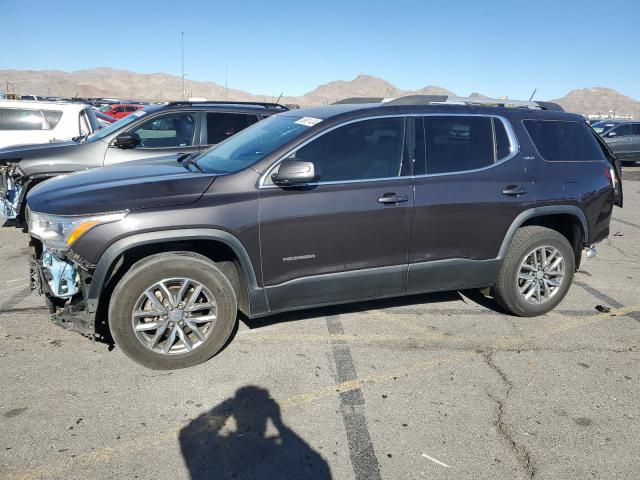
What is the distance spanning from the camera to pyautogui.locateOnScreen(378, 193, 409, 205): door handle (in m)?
3.83

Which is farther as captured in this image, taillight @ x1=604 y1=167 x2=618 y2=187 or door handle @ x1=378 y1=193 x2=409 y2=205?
taillight @ x1=604 y1=167 x2=618 y2=187

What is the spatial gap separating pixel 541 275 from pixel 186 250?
A: 123 inches

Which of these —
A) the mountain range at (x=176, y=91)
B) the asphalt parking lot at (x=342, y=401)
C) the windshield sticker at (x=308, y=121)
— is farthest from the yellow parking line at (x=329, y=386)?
the mountain range at (x=176, y=91)

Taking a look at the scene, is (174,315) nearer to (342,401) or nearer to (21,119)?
(342,401)

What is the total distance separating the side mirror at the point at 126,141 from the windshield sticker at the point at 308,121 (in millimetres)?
3417

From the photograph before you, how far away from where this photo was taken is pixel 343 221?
3727 millimetres

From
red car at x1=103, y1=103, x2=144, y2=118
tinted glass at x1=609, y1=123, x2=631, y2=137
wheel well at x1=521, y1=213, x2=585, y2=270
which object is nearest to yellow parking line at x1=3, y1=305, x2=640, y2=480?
wheel well at x1=521, y1=213, x2=585, y2=270

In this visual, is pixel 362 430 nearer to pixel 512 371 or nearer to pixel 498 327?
pixel 512 371

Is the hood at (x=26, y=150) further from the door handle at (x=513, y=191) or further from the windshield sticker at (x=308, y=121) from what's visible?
the door handle at (x=513, y=191)

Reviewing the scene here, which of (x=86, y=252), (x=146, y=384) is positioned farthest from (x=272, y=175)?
(x=146, y=384)

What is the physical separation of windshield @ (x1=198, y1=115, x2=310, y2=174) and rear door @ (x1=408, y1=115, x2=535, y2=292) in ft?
3.48

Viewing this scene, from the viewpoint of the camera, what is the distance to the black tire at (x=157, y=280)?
11.0 feet

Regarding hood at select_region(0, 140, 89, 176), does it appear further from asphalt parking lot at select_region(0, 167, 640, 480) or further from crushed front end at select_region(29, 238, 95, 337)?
crushed front end at select_region(29, 238, 95, 337)

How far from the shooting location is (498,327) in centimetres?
445
